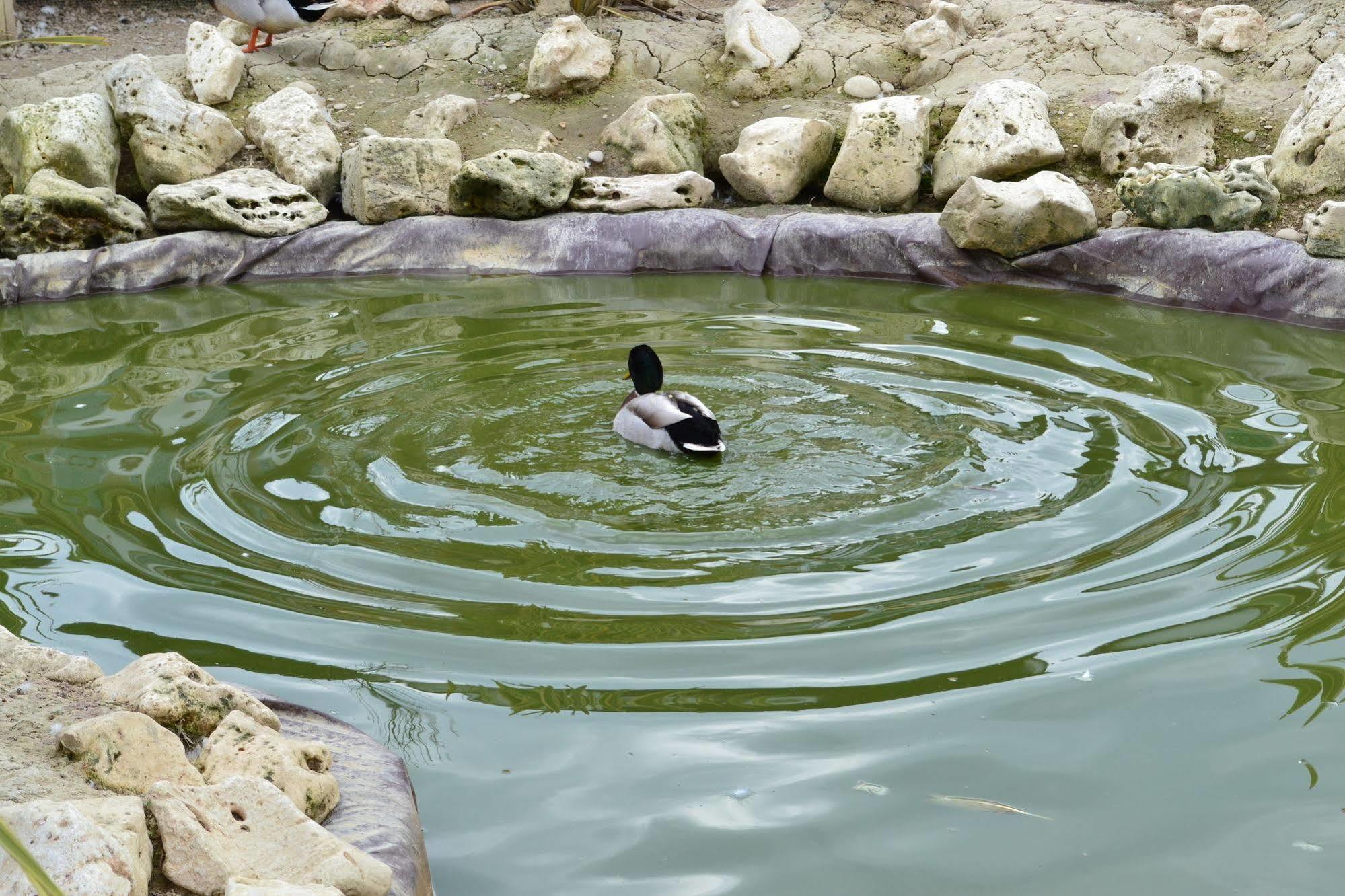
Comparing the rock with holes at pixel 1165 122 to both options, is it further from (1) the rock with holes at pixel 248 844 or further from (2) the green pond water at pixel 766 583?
(1) the rock with holes at pixel 248 844

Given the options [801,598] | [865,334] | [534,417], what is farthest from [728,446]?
[865,334]

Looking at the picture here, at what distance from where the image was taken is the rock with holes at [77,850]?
1935 millimetres

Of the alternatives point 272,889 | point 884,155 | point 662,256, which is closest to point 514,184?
point 662,256

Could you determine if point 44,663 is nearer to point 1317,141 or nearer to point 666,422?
point 666,422

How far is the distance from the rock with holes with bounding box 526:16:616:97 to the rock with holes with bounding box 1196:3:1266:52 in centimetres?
473

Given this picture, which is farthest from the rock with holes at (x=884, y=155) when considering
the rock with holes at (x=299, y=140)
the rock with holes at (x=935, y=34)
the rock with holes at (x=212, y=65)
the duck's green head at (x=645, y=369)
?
the rock with holes at (x=212, y=65)

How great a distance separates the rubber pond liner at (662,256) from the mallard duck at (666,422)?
342cm

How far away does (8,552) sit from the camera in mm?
4418

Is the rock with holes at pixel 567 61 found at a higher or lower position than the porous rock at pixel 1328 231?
higher

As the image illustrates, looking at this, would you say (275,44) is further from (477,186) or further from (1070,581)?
(1070,581)

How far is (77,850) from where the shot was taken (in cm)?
196

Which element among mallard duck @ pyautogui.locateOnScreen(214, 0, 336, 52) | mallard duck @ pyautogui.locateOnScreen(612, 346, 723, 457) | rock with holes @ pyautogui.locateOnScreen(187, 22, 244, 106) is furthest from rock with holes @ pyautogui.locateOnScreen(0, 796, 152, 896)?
mallard duck @ pyautogui.locateOnScreen(214, 0, 336, 52)

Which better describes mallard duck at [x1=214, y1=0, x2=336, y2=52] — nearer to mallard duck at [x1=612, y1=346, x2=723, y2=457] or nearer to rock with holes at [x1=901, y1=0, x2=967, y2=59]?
rock with holes at [x1=901, y1=0, x2=967, y2=59]

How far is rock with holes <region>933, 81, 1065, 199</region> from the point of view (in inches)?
346
